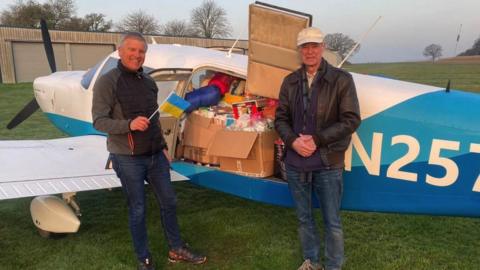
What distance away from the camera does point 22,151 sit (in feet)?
14.6

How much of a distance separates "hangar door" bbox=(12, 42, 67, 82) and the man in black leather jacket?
101 ft

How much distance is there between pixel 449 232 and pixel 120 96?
11.6 feet

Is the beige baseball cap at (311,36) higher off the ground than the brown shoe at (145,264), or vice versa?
the beige baseball cap at (311,36)

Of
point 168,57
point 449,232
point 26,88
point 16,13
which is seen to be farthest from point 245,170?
point 16,13

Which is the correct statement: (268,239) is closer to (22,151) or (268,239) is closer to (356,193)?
(356,193)

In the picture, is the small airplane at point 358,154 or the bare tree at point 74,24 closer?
the small airplane at point 358,154

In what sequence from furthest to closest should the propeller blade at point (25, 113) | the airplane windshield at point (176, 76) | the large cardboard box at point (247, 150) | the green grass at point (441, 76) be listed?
the green grass at point (441, 76)
the propeller blade at point (25, 113)
the airplane windshield at point (176, 76)
the large cardboard box at point (247, 150)

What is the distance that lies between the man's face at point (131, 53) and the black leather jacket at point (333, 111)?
1.09 m

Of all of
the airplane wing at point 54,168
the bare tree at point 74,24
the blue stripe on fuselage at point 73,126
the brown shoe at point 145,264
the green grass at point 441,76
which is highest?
the bare tree at point 74,24

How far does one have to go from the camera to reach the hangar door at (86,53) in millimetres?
32469

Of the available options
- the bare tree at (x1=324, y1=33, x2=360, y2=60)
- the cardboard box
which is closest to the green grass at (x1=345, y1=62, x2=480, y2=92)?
the bare tree at (x1=324, y1=33, x2=360, y2=60)

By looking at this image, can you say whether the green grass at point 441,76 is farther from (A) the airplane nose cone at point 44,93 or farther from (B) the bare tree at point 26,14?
(B) the bare tree at point 26,14

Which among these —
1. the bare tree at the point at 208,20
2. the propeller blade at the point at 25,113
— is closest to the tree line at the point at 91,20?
the bare tree at the point at 208,20

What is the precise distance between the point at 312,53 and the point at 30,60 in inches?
1285
